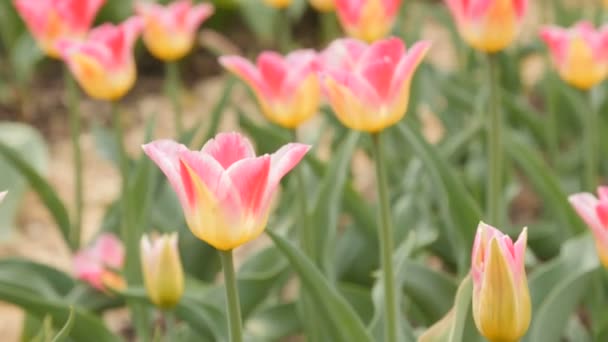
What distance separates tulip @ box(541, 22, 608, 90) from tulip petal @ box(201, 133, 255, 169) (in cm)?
81

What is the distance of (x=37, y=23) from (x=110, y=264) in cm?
43

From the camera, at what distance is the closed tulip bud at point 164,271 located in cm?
136

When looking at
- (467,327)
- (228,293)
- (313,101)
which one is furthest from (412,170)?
(228,293)

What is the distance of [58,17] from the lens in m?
1.90

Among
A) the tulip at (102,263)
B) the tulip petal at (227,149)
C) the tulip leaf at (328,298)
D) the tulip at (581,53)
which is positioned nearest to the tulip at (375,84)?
the tulip leaf at (328,298)

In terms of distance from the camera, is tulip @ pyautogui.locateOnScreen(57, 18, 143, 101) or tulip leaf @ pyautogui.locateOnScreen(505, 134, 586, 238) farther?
tulip leaf @ pyautogui.locateOnScreen(505, 134, 586, 238)

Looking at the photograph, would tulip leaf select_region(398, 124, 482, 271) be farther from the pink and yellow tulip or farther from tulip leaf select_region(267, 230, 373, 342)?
the pink and yellow tulip

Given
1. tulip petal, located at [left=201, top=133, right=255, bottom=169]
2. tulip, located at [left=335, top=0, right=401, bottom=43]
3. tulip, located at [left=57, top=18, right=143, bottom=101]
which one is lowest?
tulip, located at [left=335, top=0, right=401, bottom=43]

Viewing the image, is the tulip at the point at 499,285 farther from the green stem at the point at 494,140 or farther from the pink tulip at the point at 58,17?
the pink tulip at the point at 58,17

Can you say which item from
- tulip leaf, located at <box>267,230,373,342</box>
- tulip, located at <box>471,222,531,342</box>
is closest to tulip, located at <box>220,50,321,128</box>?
tulip leaf, located at <box>267,230,373,342</box>

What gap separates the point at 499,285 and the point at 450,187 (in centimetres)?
63

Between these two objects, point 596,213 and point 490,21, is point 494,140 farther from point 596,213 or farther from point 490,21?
point 596,213

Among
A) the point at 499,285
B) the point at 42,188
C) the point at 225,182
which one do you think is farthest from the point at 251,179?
the point at 42,188

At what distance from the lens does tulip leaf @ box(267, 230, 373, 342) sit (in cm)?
125
